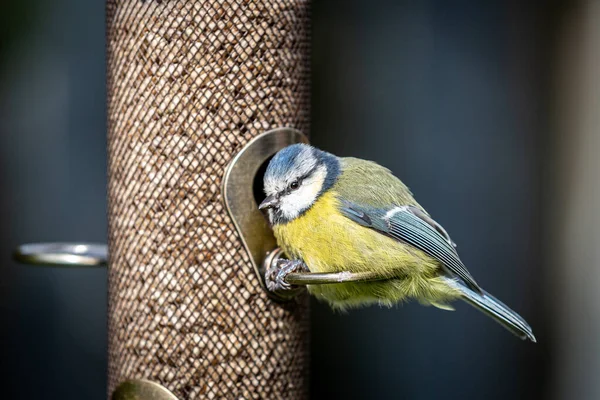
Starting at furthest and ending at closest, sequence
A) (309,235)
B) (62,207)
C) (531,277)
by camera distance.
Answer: (62,207)
(531,277)
(309,235)

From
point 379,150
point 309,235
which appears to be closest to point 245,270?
point 309,235

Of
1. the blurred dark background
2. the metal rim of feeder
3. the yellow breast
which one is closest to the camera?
the yellow breast

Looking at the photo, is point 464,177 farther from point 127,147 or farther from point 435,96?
point 127,147

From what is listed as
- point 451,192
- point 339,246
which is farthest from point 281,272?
point 451,192

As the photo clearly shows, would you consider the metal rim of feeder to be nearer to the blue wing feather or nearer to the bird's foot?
the bird's foot

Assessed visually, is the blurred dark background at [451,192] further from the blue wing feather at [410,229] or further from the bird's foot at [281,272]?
the bird's foot at [281,272]

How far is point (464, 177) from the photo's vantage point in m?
4.19

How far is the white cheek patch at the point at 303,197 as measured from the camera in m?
2.33

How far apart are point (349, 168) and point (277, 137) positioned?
233 millimetres

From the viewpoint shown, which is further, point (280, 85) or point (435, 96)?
point (435, 96)

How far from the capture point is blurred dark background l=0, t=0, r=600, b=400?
403cm

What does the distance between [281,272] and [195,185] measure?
35cm

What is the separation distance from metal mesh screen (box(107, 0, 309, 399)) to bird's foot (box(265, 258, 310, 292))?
0.06 m

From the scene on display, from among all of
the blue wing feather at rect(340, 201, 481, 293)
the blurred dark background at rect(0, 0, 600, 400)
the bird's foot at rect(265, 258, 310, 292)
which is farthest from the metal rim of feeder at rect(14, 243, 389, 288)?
the blurred dark background at rect(0, 0, 600, 400)
